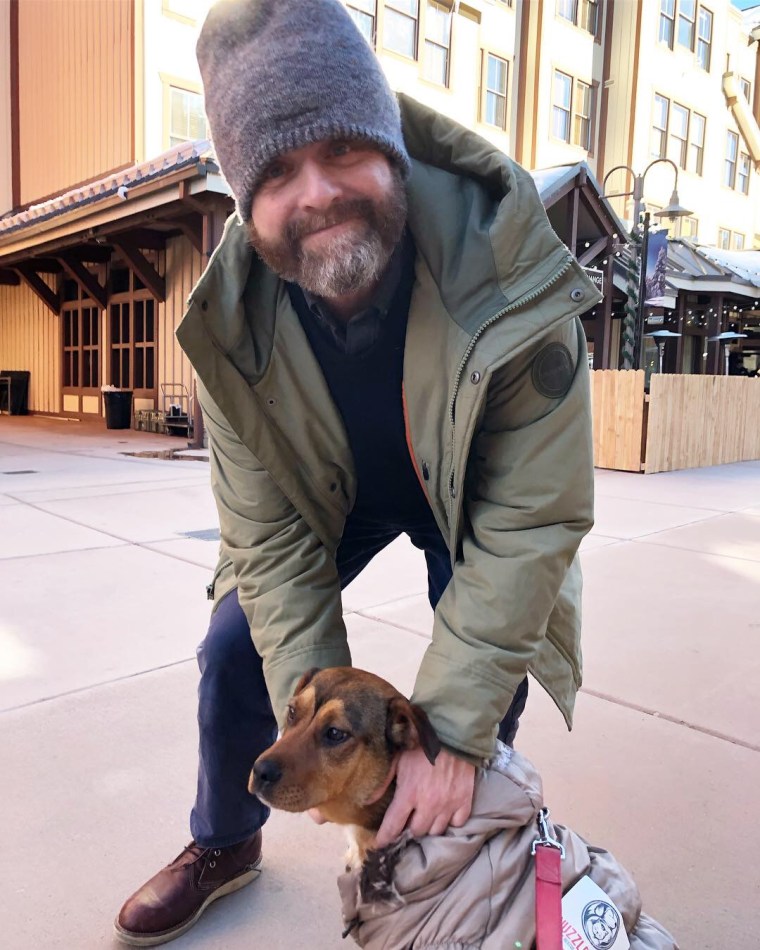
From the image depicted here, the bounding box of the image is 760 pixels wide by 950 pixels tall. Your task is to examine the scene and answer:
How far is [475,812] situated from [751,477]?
10802 millimetres

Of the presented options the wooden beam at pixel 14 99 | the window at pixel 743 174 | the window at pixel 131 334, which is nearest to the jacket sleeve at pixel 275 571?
the window at pixel 131 334

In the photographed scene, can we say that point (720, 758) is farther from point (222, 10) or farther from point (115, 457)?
point (115, 457)

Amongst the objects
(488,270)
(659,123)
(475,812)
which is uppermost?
(659,123)

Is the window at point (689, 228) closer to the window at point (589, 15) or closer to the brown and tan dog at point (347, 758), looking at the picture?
the window at point (589, 15)

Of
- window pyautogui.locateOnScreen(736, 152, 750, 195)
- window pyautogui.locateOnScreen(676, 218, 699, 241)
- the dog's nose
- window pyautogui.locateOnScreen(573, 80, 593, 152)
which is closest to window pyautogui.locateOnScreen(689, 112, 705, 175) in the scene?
window pyautogui.locateOnScreen(676, 218, 699, 241)

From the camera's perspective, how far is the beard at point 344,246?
1.75 metres

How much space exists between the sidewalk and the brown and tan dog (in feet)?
2.01

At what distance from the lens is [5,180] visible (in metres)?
19.2

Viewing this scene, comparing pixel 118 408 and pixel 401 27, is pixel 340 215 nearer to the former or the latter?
pixel 118 408

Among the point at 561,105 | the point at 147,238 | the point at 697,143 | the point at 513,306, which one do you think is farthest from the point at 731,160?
the point at 513,306

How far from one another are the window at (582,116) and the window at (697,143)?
16.3 feet

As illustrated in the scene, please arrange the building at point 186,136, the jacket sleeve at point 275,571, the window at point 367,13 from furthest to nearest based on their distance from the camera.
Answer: the window at point 367,13
the building at point 186,136
the jacket sleeve at point 275,571

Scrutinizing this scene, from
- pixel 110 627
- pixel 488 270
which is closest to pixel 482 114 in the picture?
pixel 110 627

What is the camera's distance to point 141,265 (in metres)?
14.1
